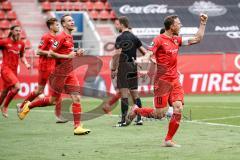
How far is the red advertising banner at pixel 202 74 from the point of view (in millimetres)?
26438

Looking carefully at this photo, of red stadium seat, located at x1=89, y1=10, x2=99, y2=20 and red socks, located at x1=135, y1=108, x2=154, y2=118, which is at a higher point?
red socks, located at x1=135, y1=108, x2=154, y2=118

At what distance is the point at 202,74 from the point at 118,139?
47.4 feet

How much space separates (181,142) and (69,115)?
6.02 meters

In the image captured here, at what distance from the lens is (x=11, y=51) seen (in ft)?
63.6

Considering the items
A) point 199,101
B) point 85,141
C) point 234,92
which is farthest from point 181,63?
point 85,141

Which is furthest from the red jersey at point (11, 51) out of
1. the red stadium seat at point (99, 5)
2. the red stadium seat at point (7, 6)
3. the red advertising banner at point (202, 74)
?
the red stadium seat at point (99, 5)

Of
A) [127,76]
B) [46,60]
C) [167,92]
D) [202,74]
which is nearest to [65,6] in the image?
[202,74]

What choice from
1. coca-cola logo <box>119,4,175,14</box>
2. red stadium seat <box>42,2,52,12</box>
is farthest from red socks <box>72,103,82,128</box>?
coca-cola logo <box>119,4,175,14</box>

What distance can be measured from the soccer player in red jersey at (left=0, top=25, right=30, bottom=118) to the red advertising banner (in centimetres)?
656

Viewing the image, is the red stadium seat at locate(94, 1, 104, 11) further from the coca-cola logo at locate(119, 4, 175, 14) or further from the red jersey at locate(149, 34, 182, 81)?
the red jersey at locate(149, 34, 182, 81)

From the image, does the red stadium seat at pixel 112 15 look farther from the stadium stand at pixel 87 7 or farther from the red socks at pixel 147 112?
the red socks at pixel 147 112

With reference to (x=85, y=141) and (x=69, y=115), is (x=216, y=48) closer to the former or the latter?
(x=69, y=115)

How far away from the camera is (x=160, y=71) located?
41.5ft

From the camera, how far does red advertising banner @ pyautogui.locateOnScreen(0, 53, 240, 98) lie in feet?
86.7
